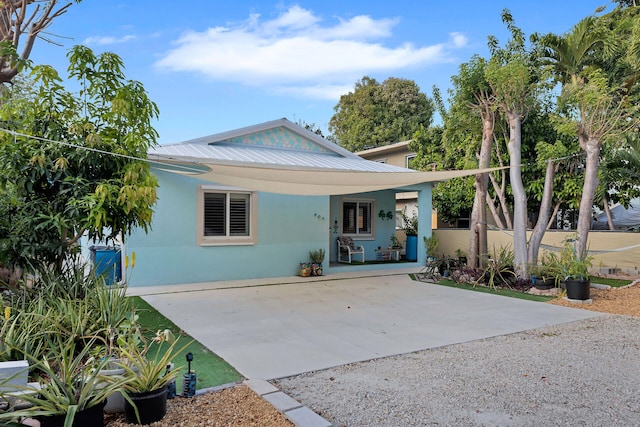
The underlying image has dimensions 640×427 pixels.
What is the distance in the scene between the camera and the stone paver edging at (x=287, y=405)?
271 centimetres

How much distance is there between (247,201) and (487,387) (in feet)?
22.1

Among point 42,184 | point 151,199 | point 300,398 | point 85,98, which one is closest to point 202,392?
point 300,398

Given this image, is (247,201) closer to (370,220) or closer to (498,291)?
(370,220)

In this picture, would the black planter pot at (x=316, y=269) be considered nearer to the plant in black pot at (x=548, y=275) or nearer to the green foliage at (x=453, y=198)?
the plant in black pot at (x=548, y=275)

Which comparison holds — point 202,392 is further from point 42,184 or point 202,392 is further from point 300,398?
point 42,184

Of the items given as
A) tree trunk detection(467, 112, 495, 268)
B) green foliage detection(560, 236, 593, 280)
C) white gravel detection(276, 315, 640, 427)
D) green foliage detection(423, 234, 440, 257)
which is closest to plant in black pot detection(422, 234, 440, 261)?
green foliage detection(423, 234, 440, 257)

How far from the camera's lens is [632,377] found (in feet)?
12.3

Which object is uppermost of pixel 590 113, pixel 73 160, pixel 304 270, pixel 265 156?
pixel 590 113

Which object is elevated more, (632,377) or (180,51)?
(180,51)

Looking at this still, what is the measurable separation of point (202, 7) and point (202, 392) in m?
8.78

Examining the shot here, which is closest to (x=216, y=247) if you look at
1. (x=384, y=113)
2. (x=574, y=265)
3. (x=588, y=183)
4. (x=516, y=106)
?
(x=574, y=265)

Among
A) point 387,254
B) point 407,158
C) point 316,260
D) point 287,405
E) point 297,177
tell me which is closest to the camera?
point 287,405

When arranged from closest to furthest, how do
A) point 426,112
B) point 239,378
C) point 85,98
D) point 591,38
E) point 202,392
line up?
point 202,392 → point 239,378 → point 85,98 → point 591,38 → point 426,112

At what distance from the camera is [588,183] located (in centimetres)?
832
